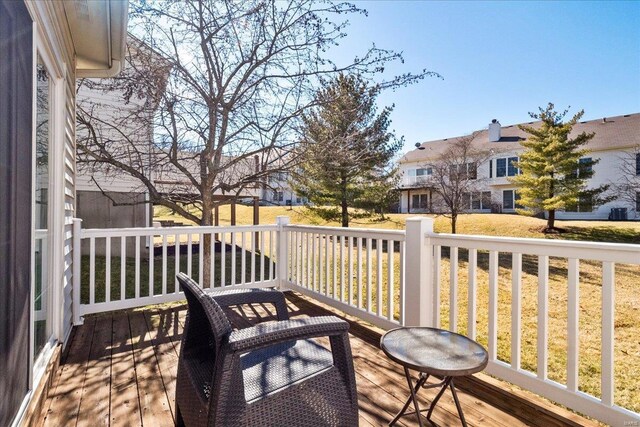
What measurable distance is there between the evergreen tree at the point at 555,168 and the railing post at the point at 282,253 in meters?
12.8

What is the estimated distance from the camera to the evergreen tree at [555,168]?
1352 centimetres

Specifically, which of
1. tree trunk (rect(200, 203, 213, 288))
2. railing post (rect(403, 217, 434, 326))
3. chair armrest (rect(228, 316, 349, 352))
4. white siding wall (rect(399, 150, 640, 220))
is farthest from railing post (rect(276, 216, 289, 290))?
white siding wall (rect(399, 150, 640, 220))

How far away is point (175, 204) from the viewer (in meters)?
5.30

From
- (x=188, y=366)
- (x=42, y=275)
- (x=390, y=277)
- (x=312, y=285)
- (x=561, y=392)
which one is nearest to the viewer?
(x=188, y=366)

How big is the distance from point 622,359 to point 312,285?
319 centimetres

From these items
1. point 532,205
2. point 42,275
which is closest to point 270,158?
point 42,275

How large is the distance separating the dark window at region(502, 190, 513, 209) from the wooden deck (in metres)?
20.8

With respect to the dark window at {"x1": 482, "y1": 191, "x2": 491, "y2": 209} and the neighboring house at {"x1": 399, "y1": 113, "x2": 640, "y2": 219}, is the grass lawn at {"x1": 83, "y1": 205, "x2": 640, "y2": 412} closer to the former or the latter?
the neighboring house at {"x1": 399, "y1": 113, "x2": 640, "y2": 219}

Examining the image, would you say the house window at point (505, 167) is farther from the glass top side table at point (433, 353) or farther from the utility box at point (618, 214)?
the glass top side table at point (433, 353)

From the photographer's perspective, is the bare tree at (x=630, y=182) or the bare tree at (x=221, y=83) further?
the bare tree at (x=630, y=182)

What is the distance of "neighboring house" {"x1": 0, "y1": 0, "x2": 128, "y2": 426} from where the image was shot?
1382 millimetres

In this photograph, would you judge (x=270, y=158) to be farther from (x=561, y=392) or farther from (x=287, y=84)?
(x=561, y=392)

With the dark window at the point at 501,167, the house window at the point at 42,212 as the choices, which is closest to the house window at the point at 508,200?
the dark window at the point at 501,167

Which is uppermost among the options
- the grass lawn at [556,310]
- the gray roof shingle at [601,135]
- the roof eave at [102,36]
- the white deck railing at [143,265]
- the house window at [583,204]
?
the gray roof shingle at [601,135]
